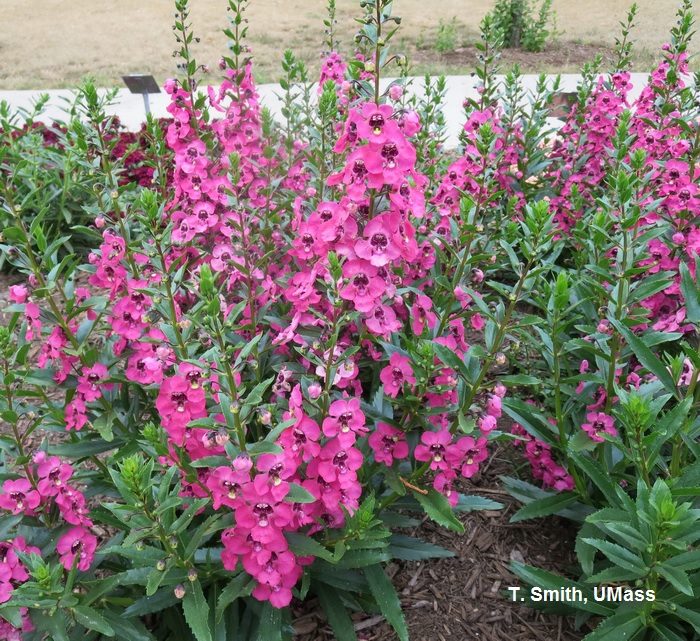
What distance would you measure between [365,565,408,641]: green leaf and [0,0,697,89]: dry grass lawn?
40.8ft

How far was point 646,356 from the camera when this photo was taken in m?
2.21

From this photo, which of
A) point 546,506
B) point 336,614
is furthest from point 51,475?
point 546,506

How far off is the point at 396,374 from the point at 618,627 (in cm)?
105

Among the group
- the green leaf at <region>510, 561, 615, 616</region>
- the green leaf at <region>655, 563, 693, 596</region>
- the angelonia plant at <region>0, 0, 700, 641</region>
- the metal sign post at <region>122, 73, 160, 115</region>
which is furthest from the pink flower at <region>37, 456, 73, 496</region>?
the metal sign post at <region>122, 73, 160, 115</region>

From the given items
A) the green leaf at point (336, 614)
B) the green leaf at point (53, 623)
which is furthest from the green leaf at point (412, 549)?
the green leaf at point (53, 623)

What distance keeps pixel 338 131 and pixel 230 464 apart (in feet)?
6.72

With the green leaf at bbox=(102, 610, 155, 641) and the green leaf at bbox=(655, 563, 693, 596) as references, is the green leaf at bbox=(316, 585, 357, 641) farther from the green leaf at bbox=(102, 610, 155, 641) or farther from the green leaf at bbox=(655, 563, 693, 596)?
the green leaf at bbox=(655, 563, 693, 596)

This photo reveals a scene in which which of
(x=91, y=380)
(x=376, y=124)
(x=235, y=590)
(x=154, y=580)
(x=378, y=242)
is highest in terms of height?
(x=376, y=124)

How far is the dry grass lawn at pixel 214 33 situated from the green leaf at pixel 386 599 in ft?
40.8

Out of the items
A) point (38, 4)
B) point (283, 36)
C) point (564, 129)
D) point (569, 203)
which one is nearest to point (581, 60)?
point (283, 36)

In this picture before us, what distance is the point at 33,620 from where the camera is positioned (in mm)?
1928

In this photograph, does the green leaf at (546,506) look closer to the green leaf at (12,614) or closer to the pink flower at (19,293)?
the green leaf at (12,614)

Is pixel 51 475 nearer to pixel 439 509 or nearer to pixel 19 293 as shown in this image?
pixel 19 293

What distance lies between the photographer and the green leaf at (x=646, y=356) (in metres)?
2.20
